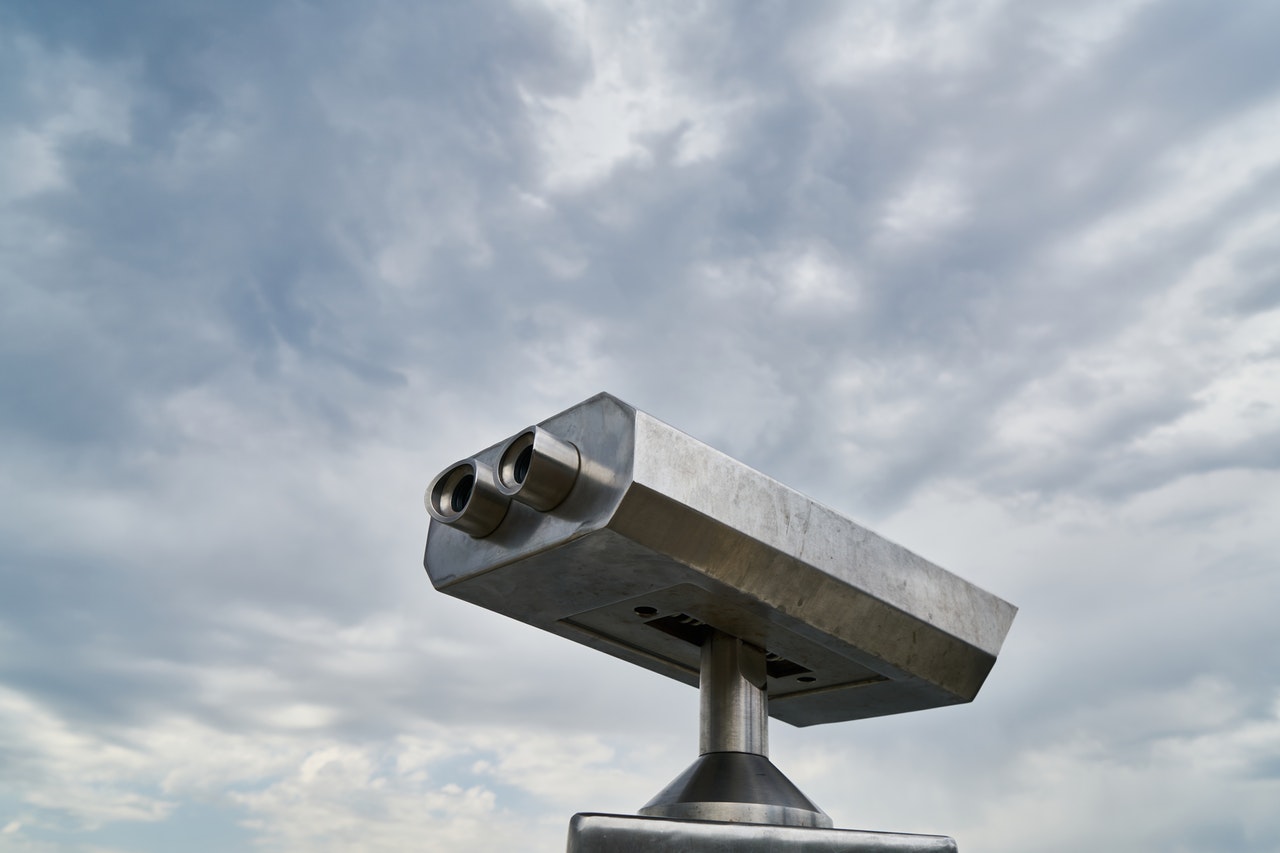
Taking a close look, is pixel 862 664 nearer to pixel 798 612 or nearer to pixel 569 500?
pixel 798 612

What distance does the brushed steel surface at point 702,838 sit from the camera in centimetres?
233

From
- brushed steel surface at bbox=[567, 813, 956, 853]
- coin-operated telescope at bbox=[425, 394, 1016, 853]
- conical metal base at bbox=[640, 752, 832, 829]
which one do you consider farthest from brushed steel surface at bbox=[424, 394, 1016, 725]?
brushed steel surface at bbox=[567, 813, 956, 853]

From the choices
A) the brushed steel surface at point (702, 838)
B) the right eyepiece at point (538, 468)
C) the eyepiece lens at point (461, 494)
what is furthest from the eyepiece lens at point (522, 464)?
the brushed steel surface at point (702, 838)

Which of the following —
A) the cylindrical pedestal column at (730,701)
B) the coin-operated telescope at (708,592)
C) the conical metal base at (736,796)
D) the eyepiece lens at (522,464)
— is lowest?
the conical metal base at (736,796)

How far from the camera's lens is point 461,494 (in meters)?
2.76

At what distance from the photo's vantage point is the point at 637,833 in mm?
2365

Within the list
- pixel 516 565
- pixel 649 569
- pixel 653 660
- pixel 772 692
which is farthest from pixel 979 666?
pixel 516 565

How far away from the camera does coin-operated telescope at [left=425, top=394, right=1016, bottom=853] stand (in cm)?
242

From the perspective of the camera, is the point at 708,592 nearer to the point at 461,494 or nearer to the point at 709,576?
the point at 709,576

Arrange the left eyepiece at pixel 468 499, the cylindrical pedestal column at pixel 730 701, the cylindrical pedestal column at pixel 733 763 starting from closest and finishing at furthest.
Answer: the left eyepiece at pixel 468 499, the cylindrical pedestal column at pixel 733 763, the cylindrical pedestal column at pixel 730 701

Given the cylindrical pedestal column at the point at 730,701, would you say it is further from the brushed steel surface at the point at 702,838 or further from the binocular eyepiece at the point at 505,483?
the binocular eyepiece at the point at 505,483

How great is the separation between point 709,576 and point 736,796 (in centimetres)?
68

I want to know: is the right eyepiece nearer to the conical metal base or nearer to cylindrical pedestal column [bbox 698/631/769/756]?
cylindrical pedestal column [bbox 698/631/769/756]

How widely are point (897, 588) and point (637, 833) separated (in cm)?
106
